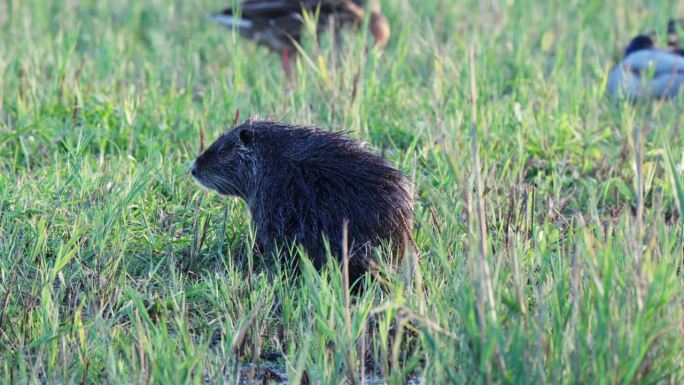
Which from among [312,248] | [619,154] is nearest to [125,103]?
[312,248]

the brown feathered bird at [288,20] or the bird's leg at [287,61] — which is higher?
the brown feathered bird at [288,20]

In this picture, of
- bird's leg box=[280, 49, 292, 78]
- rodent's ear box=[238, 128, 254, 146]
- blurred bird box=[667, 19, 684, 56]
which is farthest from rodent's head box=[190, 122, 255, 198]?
blurred bird box=[667, 19, 684, 56]

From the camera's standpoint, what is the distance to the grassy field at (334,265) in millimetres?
3420

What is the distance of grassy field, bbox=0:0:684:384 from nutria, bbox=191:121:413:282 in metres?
0.16

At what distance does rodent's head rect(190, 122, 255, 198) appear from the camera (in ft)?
16.8

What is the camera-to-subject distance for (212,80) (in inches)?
294

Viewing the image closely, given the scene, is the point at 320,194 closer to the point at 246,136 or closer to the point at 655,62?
the point at 246,136

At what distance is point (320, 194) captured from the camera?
465cm

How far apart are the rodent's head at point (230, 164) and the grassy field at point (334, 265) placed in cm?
16

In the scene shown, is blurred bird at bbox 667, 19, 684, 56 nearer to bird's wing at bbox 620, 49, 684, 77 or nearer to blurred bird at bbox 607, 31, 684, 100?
blurred bird at bbox 607, 31, 684, 100

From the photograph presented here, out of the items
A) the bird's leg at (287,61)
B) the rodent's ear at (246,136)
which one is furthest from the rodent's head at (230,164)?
the bird's leg at (287,61)

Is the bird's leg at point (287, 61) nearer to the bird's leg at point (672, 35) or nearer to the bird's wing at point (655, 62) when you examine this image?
the bird's wing at point (655, 62)

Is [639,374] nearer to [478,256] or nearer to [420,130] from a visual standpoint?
[478,256]

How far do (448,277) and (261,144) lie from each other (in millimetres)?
1314
